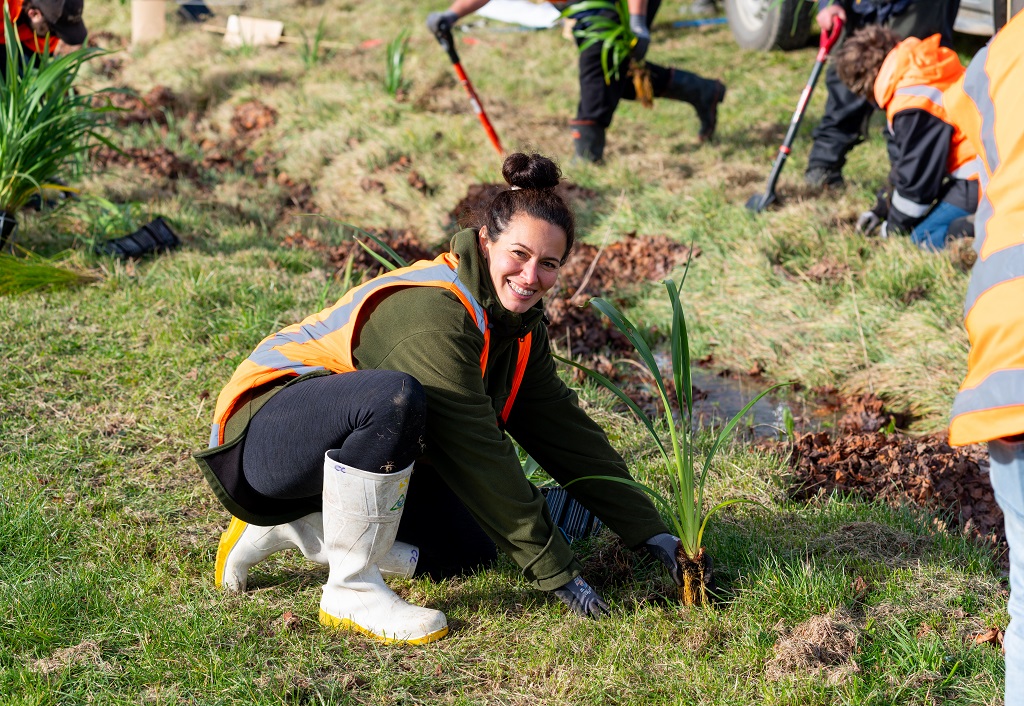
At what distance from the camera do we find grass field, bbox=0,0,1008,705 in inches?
103

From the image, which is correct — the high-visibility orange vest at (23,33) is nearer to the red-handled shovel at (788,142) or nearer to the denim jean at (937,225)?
the red-handled shovel at (788,142)

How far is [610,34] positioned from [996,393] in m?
5.51

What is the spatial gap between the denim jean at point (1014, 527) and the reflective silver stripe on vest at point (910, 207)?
3675 millimetres

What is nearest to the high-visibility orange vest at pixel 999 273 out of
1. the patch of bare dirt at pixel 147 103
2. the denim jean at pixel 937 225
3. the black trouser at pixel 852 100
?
the denim jean at pixel 937 225

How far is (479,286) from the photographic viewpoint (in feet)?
8.77

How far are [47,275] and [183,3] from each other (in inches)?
260

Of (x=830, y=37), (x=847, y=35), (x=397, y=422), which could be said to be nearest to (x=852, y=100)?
(x=830, y=37)

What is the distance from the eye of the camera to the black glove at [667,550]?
2.91 m

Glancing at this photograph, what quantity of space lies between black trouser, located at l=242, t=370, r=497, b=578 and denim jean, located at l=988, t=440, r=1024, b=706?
130 centimetres

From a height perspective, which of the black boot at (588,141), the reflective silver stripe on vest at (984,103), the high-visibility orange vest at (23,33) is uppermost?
the reflective silver stripe on vest at (984,103)

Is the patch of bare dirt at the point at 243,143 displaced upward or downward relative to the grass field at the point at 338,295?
downward

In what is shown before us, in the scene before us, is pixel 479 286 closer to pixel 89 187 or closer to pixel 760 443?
pixel 760 443

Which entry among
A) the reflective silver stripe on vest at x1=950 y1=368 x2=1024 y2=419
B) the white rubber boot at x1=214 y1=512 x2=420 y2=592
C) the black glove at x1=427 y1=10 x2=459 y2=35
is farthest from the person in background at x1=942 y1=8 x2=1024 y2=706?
the black glove at x1=427 y1=10 x2=459 y2=35

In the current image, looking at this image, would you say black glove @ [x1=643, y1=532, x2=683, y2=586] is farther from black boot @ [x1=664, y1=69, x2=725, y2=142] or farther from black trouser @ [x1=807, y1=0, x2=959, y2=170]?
black boot @ [x1=664, y1=69, x2=725, y2=142]
